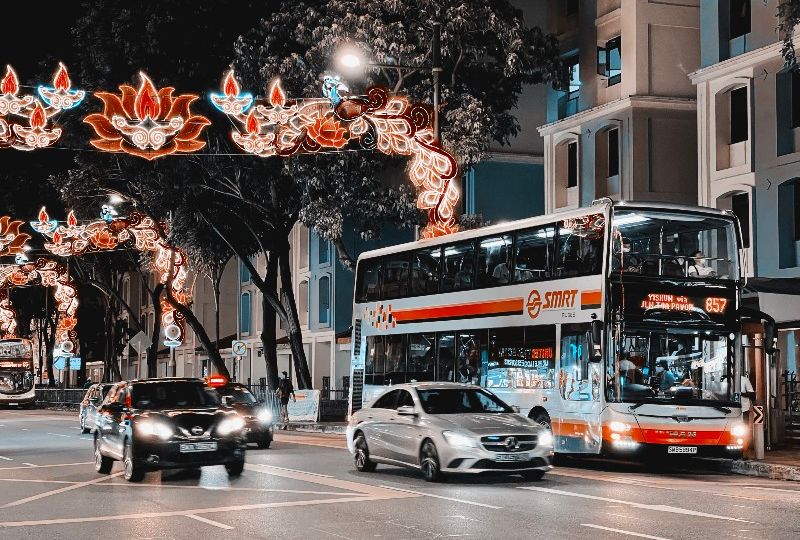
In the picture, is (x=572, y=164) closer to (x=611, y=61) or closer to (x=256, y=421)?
(x=611, y=61)

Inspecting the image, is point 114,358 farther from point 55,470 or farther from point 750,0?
point 55,470

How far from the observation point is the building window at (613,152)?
4016 cm

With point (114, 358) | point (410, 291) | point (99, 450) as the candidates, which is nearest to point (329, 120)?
point (410, 291)

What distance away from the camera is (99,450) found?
21609 mm

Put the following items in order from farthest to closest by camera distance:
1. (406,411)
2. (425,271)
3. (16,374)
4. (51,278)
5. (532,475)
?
(16,374), (51,278), (425,271), (532,475), (406,411)

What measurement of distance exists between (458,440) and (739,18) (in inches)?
836

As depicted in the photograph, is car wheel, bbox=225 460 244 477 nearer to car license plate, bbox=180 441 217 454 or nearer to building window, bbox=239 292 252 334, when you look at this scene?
car license plate, bbox=180 441 217 454

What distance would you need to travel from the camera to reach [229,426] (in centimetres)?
1998

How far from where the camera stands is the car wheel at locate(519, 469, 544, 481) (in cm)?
1883

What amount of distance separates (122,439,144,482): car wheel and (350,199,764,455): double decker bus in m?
7.13

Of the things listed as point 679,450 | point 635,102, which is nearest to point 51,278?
point 635,102

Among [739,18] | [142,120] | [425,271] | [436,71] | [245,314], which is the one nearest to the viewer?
[142,120]

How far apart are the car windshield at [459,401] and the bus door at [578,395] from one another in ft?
6.72

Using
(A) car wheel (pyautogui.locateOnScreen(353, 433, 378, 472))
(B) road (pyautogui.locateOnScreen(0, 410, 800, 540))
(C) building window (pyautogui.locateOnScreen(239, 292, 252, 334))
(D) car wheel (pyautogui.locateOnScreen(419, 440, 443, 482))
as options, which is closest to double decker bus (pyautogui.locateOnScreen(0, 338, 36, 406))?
(C) building window (pyautogui.locateOnScreen(239, 292, 252, 334))
